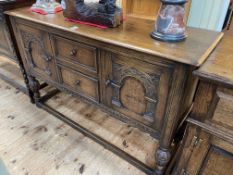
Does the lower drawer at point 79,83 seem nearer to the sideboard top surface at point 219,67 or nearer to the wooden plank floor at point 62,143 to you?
the wooden plank floor at point 62,143

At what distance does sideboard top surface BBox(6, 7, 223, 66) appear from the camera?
750mm

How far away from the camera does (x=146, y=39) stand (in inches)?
35.4

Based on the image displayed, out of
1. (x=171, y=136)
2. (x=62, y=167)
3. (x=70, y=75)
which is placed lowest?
(x=62, y=167)

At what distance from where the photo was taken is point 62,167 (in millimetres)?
1307

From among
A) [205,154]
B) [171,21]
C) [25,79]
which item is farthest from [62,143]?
[171,21]

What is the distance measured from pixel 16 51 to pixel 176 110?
1.35m

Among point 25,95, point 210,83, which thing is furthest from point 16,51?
point 210,83

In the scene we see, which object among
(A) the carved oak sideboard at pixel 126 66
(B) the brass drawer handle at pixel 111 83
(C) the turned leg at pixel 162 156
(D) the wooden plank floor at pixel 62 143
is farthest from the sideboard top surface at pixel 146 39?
(D) the wooden plank floor at pixel 62 143

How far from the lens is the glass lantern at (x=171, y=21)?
0.80m

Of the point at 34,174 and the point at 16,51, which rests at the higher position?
the point at 16,51

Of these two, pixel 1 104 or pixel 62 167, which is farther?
pixel 1 104

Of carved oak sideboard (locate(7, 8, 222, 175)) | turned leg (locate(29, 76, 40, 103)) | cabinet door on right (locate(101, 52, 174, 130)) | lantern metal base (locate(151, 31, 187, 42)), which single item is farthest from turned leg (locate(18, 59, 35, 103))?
lantern metal base (locate(151, 31, 187, 42))

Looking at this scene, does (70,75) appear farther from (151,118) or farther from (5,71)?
(5,71)

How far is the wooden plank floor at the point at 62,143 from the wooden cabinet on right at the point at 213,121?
517 mm
